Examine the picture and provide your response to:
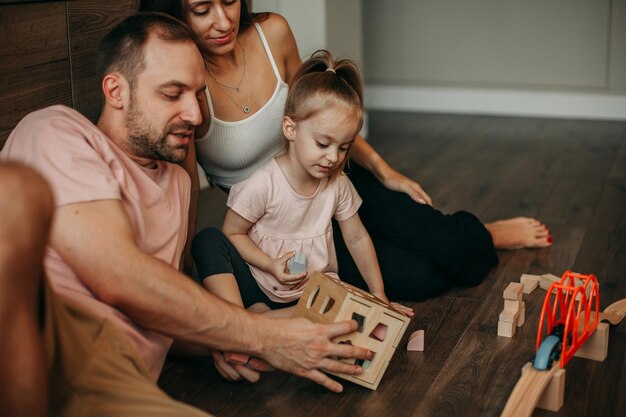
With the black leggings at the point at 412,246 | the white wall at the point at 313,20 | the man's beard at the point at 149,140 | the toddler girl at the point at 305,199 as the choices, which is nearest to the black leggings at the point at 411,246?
the black leggings at the point at 412,246

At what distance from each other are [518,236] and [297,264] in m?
0.88

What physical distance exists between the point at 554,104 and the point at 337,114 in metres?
2.69

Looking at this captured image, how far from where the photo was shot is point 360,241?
6.97 ft

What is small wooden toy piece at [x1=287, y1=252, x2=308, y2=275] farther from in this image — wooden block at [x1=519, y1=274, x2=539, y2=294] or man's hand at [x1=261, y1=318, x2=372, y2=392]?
wooden block at [x1=519, y1=274, x2=539, y2=294]

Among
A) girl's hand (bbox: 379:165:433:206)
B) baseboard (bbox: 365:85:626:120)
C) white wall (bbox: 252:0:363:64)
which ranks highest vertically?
white wall (bbox: 252:0:363:64)

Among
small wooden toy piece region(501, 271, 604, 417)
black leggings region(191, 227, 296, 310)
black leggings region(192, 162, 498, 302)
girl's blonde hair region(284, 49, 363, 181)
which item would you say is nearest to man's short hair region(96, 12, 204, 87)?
girl's blonde hair region(284, 49, 363, 181)

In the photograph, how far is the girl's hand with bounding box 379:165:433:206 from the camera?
7.57 ft

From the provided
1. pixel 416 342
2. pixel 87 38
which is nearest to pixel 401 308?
pixel 416 342

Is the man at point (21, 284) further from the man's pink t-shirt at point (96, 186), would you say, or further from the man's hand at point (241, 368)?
the man's hand at point (241, 368)

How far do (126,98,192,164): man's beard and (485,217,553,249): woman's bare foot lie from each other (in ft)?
3.89

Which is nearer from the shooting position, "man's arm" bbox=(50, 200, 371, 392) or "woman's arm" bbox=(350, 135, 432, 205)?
"man's arm" bbox=(50, 200, 371, 392)

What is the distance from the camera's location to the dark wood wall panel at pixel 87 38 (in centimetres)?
194

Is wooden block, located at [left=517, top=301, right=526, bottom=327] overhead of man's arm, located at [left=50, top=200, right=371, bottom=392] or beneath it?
beneath

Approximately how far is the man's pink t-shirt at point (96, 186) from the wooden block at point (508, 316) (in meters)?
0.76
